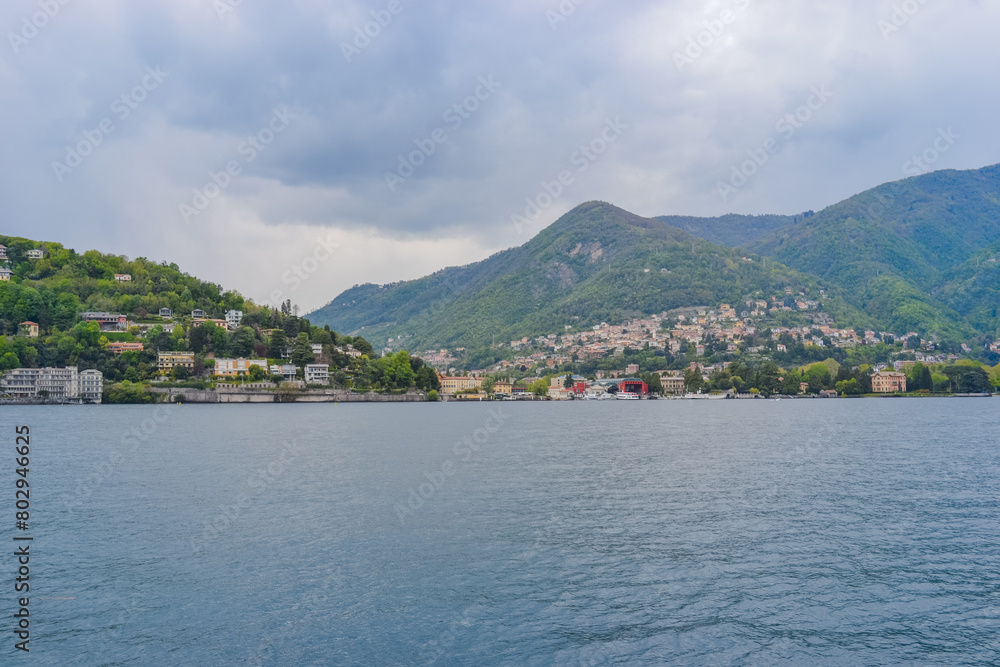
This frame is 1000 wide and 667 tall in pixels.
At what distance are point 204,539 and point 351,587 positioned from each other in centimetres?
607

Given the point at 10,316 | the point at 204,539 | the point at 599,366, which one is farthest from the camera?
the point at 599,366

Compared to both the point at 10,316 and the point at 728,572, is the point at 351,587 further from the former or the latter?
the point at 10,316

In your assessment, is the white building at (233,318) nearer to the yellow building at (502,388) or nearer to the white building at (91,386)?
the white building at (91,386)

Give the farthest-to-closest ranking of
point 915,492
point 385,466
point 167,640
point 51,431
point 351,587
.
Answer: point 51,431
point 385,466
point 915,492
point 351,587
point 167,640

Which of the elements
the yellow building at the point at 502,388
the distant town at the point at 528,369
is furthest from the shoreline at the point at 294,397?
the yellow building at the point at 502,388

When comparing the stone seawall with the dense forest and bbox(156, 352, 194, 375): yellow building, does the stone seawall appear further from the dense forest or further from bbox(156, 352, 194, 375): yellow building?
bbox(156, 352, 194, 375): yellow building

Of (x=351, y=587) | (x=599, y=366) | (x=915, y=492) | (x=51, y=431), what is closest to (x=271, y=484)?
(x=351, y=587)

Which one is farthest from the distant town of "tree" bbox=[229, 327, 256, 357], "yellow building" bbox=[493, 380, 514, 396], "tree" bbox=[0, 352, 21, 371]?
"tree" bbox=[0, 352, 21, 371]

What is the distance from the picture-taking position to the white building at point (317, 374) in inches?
4793

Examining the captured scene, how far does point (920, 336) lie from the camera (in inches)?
7274

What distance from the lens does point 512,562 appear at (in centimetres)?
1623

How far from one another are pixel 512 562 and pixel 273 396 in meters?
104

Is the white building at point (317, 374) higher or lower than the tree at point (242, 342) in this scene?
lower

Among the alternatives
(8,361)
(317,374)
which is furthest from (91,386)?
(317,374)
